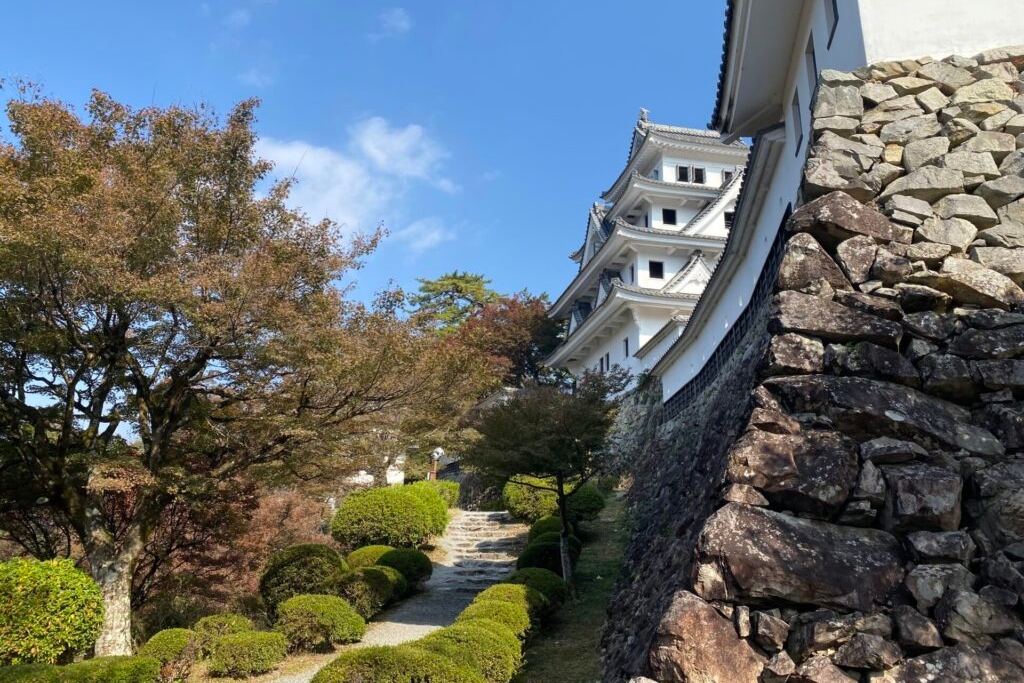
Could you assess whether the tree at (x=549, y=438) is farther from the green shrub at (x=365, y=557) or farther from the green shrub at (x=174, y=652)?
the green shrub at (x=174, y=652)

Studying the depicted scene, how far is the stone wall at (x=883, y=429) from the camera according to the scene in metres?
3.35

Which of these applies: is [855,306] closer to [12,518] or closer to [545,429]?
[545,429]

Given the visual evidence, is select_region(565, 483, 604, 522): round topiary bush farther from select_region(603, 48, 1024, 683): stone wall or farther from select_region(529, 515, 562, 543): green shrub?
select_region(603, 48, 1024, 683): stone wall

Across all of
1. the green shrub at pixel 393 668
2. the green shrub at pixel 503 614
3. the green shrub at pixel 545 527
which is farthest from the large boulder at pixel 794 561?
the green shrub at pixel 545 527

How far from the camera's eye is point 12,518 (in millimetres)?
11039

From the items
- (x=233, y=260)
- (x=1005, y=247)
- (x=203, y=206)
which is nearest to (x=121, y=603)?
(x=233, y=260)

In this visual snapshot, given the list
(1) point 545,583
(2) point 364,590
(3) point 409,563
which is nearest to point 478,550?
(3) point 409,563

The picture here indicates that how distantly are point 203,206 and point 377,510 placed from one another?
29.0 ft

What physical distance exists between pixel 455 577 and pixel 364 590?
145 inches

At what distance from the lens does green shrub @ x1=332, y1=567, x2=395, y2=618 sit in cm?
1234

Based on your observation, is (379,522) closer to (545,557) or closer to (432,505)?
(432,505)

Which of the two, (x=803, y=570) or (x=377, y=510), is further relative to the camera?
(x=377, y=510)

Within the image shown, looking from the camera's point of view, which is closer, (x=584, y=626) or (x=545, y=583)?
(x=584, y=626)

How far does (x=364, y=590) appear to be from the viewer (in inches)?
492
